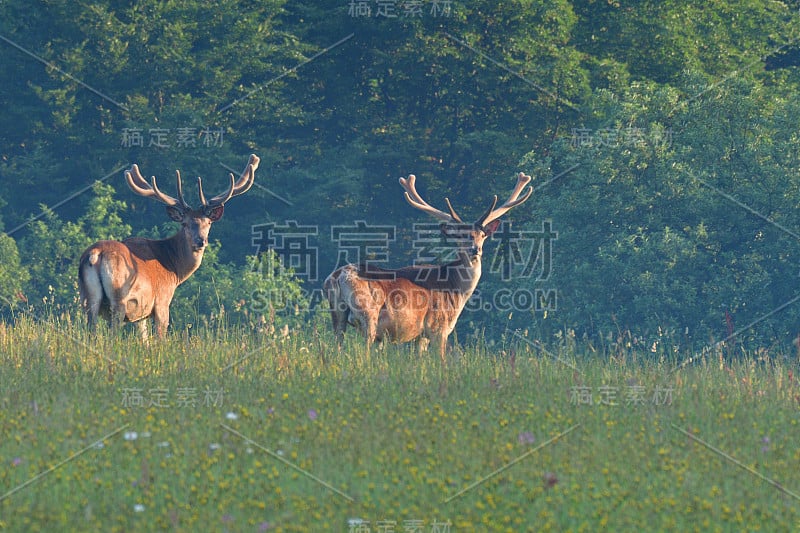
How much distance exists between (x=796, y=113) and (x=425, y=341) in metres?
9.15

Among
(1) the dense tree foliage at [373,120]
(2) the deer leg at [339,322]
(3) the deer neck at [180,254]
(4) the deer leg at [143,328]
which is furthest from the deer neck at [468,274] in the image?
(1) the dense tree foliage at [373,120]

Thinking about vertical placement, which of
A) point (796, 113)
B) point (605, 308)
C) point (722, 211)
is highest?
point (796, 113)

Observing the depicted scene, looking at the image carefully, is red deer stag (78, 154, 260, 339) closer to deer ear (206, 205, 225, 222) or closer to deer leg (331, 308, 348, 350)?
deer ear (206, 205, 225, 222)

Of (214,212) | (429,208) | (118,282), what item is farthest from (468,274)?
(118,282)

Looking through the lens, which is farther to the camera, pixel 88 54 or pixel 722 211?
pixel 88 54

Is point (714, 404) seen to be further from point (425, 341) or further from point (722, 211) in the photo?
point (722, 211)

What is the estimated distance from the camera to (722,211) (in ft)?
67.1

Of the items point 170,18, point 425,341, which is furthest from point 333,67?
point 425,341

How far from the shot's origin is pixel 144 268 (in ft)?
47.7

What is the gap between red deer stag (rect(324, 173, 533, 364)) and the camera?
14469 millimetres

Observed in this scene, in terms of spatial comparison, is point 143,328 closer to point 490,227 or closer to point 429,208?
point 429,208

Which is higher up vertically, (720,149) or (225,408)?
(720,149)

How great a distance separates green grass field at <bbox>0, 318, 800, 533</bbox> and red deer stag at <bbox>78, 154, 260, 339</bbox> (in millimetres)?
938

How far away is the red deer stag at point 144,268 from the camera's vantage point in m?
14.0
